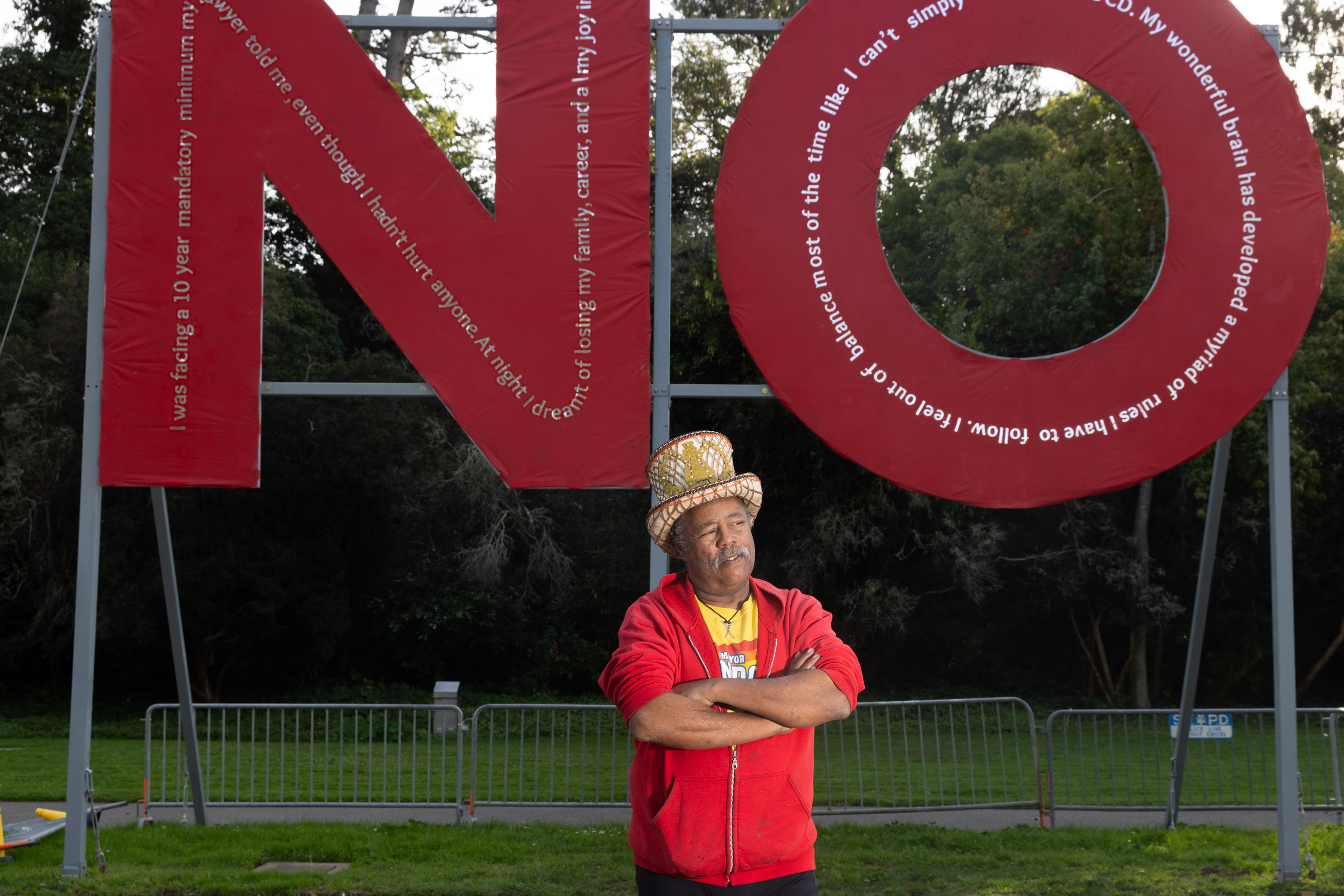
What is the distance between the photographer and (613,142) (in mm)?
6027

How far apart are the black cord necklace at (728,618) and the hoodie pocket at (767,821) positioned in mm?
365

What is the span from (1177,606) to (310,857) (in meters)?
16.7

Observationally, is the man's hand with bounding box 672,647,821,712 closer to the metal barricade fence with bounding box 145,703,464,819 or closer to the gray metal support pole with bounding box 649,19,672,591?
the gray metal support pole with bounding box 649,19,672,591

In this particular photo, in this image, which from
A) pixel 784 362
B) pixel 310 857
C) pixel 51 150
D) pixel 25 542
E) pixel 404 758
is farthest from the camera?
pixel 51 150

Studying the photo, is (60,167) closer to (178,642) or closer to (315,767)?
(178,642)

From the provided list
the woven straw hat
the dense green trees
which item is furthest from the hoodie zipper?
the dense green trees

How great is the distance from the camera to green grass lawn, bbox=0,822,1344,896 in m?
6.64

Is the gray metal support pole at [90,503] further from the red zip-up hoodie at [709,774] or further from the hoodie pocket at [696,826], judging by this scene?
the hoodie pocket at [696,826]

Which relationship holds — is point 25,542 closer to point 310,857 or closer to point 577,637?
point 577,637

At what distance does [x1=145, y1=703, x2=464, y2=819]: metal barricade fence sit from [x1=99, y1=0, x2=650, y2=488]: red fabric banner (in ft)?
9.21

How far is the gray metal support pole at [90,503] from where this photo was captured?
6191 millimetres

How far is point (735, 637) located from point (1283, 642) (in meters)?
4.49

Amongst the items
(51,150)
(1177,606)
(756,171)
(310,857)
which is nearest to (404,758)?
(310,857)

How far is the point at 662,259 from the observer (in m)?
6.27
